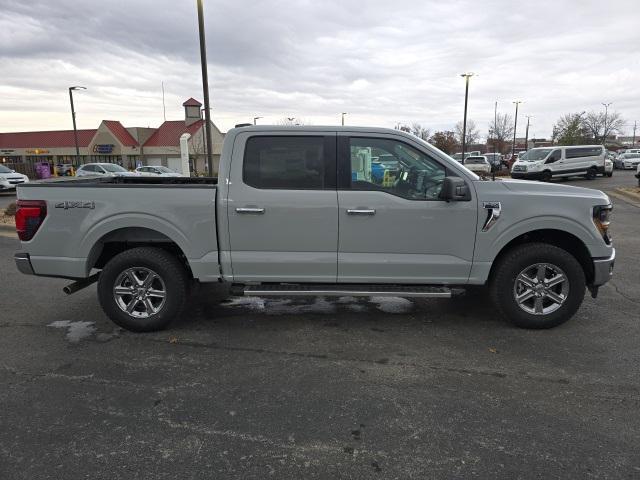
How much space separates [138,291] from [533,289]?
3813 millimetres

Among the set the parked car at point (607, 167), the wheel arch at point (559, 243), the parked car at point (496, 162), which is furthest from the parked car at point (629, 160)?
the wheel arch at point (559, 243)

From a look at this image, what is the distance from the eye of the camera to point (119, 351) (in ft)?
14.0

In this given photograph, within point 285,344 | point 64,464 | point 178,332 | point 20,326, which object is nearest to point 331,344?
point 285,344

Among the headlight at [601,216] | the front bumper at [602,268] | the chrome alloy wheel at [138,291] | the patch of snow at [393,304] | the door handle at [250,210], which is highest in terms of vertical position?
the door handle at [250,210]

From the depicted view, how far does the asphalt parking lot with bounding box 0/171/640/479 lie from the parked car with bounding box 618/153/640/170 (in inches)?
1570

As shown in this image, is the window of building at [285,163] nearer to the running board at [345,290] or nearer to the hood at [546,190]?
the running board at [345,290]

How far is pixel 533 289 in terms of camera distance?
4582 mm

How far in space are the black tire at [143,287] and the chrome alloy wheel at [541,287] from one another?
128 inches

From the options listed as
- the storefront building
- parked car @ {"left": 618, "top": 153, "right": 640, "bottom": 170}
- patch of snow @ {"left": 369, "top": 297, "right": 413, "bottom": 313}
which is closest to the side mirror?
patch of snow @ {"left": 369, "top": 297, "right": 413, "bottom": 313}

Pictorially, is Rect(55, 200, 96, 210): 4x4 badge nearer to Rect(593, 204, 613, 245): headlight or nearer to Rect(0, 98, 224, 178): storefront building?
Rect(593, 204, 613, 245): headlight

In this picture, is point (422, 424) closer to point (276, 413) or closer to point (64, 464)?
point (276, 413)

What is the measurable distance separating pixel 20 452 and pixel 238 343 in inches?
76.0

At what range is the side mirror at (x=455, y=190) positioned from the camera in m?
4.19

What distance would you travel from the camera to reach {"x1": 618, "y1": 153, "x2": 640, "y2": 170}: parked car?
1505 inches
